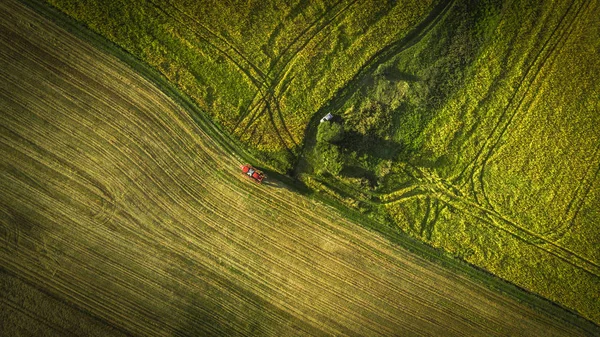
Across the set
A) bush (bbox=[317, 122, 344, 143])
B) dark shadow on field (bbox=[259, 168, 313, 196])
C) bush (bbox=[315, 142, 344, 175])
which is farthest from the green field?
bush (bbox=[317, 122, 344, 143])

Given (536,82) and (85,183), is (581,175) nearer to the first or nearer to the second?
(536,82)

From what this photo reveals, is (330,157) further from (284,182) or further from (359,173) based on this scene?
(284,182)

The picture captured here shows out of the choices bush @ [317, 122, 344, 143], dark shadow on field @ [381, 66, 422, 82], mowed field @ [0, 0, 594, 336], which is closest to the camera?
bush @ [317, 122, 344, 143]

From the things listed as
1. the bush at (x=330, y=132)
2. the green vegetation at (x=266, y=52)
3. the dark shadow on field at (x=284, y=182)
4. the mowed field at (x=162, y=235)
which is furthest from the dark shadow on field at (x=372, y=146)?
the mowed field at (x=162, y=235)

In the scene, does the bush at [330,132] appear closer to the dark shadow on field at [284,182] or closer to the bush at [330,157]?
the bush at [330,157]

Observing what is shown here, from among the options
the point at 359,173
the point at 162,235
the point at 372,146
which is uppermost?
the point at 372,146

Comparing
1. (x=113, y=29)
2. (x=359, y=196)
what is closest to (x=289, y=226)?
(x=359, y=196)

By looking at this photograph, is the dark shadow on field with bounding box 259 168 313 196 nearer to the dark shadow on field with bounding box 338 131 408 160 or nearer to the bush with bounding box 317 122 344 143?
the bush with bounding box 317 122 344 143

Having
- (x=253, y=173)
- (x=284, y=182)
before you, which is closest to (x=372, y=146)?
(x=284, y=182)

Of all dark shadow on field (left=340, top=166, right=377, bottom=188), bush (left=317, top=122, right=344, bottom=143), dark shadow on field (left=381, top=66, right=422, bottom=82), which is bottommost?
dark shadow on field (left=340, top=166, right=377, bottom=188)
